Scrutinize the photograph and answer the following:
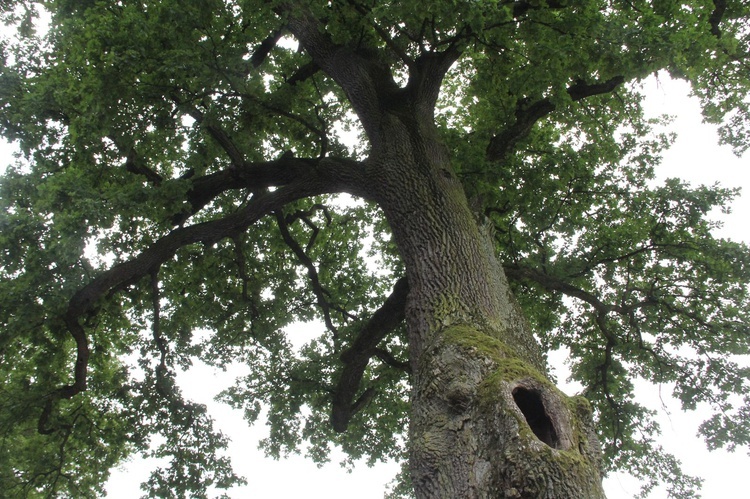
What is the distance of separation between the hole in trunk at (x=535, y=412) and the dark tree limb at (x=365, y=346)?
117 inches

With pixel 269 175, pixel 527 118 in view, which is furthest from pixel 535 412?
pixel 527 118

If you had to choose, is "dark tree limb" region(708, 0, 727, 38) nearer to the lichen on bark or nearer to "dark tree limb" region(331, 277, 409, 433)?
"dark tree limb" region(331, 277, 409, 433)

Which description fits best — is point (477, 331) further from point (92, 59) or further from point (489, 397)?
point (92, 59)

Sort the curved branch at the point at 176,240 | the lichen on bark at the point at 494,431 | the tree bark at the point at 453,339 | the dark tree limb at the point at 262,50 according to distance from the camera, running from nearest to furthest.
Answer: the lichen on bark at the point at 494,431 → the tree bark at the point at 453,339 → the curved branch at the point at 176,240 → the dark tree limb at the point at 262,50

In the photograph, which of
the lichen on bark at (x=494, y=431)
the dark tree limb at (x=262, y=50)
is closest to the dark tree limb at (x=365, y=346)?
the lichen on bark at (x=494, y=431)

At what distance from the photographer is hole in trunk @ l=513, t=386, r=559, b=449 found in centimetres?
288

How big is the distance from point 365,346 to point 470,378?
386 cm

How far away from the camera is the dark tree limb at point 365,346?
6.23 m

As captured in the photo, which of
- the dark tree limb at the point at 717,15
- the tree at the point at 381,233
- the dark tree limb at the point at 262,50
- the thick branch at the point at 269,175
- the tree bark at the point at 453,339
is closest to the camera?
the tree bark at the point at 453,339

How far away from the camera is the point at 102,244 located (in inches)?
251

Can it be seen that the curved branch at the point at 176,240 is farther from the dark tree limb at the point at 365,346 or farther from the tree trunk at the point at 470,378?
the dark tree limb at the point at 365,346

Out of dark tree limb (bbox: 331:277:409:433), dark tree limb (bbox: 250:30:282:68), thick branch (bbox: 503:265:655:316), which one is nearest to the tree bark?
dark tree limb (bbox: 331:277:409:433)

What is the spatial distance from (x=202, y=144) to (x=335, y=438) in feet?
25.1

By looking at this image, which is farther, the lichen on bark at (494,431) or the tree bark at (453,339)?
the tree bark at (453,339)
